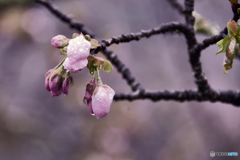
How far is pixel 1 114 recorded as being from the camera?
88.0 inches

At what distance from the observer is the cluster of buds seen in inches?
12.4

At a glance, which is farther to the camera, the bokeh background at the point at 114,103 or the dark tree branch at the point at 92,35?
the bokeh background at the point at 114,103

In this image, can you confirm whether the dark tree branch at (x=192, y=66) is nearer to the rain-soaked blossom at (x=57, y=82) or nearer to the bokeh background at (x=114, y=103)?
the rain-soaked blossom at (x=57, y=82)

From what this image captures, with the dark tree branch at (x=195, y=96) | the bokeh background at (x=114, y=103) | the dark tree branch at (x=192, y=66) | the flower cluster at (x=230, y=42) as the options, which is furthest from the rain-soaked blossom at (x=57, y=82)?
the bokeh background at (x=114, y=103)

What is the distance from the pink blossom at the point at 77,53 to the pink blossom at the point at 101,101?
7 cm

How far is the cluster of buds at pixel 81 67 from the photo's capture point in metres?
0.32

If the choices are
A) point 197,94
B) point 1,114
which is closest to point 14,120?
point 1,114

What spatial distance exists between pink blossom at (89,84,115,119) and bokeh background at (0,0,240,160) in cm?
188

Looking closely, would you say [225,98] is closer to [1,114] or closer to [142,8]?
[1,114]

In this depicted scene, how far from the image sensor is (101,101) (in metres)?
0.36

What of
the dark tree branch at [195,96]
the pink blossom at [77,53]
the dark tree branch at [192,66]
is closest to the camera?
the pink blossom at [77,53]

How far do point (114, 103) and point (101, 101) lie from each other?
2.14 m

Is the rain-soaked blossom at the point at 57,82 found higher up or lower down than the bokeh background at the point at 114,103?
lower down

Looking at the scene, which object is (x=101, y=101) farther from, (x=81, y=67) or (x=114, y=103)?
(x=114, y=103)
